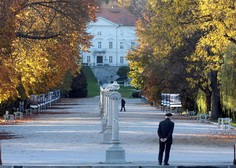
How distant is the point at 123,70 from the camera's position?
547ft

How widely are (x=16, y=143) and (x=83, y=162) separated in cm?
1167

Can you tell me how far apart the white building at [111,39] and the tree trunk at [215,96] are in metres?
118

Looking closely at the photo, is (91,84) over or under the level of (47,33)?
under

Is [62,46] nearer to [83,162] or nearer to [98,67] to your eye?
[83,162]

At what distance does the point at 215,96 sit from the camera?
187ft

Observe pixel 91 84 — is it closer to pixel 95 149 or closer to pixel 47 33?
pixel 47 33

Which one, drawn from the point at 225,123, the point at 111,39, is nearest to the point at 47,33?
the point at 225,123

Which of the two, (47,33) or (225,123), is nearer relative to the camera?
(47,33)

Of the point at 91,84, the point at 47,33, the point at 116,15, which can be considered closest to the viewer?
the point at 47,33

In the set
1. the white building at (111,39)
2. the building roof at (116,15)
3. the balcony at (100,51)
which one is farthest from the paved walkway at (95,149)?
the balcony at (100,51)

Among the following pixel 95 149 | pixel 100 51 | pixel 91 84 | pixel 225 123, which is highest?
pixel 100 51

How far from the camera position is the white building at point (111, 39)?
176875 millimetres

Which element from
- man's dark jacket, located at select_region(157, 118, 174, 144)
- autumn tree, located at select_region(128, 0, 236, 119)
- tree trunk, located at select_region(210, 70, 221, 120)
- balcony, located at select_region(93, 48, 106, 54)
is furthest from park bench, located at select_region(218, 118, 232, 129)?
balcony, located at select_region(93, 48, 106, 54)

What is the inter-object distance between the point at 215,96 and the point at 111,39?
405ft
